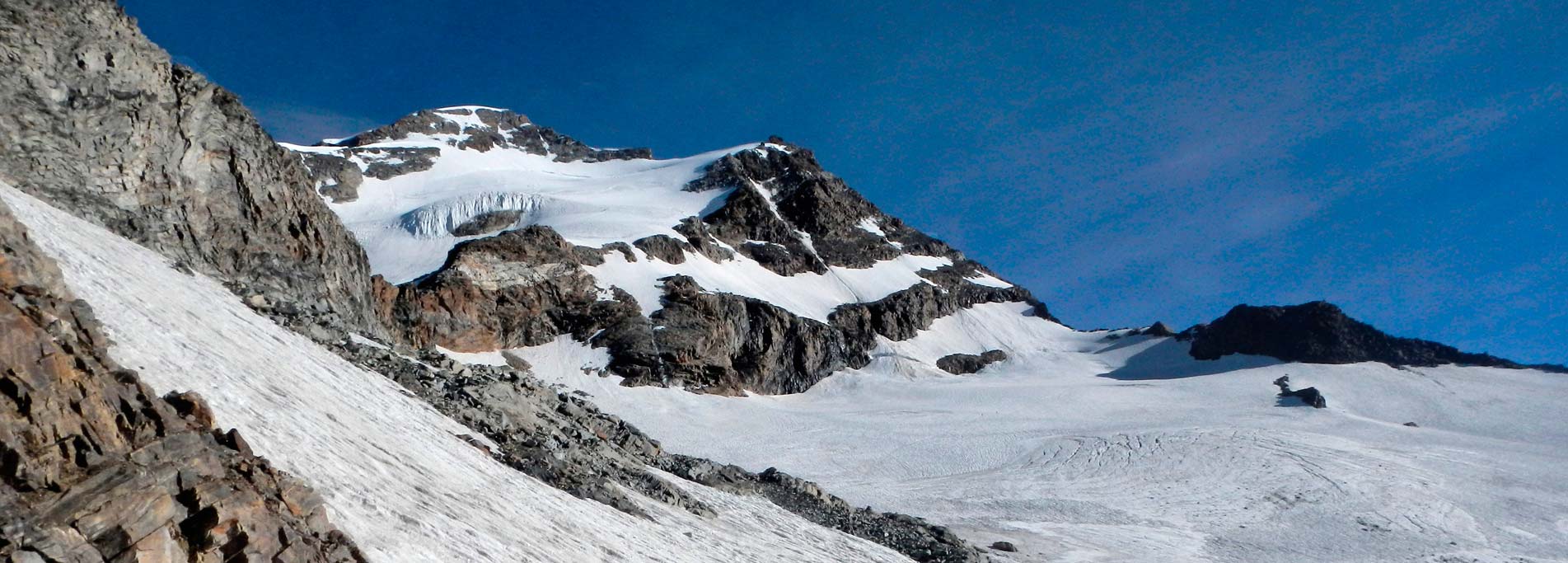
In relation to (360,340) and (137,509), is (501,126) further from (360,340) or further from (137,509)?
(137,509)

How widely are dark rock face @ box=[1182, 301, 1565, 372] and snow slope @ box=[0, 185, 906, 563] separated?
69.8 meters

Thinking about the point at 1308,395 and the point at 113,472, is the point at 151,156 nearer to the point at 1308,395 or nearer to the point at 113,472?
the point at 113,472

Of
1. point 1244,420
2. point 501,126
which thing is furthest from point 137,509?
point 501,126

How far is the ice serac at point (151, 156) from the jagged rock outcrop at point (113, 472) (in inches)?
532

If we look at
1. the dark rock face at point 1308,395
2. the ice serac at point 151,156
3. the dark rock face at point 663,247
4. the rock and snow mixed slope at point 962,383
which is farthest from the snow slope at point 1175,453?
the ice serac at point 151,156

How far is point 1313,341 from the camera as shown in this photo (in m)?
76.6

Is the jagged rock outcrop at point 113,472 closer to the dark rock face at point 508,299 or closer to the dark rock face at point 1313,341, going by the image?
the dark rock face at point 508,299

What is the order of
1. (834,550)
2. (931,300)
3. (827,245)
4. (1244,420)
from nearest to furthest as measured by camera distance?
(834,550) < (1244,420) < (931,300) < (827,245)

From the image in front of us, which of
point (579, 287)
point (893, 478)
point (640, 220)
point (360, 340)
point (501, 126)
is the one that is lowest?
point (893, 478)

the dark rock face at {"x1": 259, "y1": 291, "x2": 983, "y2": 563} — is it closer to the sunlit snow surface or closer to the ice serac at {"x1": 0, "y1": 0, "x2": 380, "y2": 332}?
the ice serac at {"x1": 0, "y1": 0, "x2": 380, "y2": 332}

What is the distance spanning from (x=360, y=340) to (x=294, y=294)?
4.23 metres

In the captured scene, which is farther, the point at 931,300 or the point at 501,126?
the point at 501,126

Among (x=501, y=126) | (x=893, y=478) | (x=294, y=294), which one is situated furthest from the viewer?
(x=501, y=126)

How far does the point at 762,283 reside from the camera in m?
82.0
